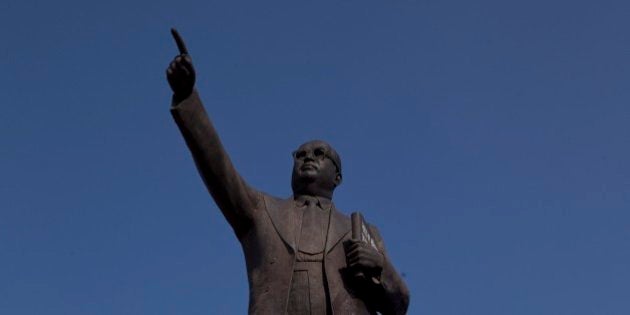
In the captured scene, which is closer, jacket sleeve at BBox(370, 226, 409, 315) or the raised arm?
the raised arm

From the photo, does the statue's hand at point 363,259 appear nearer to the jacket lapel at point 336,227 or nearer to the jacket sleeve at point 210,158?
the jacket lapel at point 336,227

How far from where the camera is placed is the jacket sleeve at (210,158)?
26.5ft

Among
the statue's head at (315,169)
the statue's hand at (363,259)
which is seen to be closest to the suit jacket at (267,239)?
the statue's hand at (363,259)

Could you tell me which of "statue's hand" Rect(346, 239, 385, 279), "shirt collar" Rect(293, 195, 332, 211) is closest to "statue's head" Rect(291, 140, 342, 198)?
"shirt collar" Rect(293, 195, 332, 211)

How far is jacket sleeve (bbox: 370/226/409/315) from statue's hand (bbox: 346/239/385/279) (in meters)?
0.10

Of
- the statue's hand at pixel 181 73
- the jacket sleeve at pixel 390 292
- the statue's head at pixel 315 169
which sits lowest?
the jacket sleeve at pixel 390 292

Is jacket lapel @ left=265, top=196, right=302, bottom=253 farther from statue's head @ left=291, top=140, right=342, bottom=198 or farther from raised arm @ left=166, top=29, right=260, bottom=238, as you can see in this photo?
raised arm @ left=166, top=29, right=260, bottom=238

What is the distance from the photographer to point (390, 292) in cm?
844

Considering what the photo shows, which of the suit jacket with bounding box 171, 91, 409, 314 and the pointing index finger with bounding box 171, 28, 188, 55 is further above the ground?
the pointing index finger with bounding box 171, 28, 188, 55

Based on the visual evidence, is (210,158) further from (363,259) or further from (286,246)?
(363,259)

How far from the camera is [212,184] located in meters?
8.23

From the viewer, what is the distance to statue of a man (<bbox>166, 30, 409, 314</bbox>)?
806 cm

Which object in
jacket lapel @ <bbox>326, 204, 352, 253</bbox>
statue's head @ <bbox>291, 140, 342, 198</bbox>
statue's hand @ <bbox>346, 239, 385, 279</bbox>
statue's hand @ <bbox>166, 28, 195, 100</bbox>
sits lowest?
statue's hand @ <bbox>346, 239, 385, 279</bbox>

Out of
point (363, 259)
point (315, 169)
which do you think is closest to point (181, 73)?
point (315, 169)
